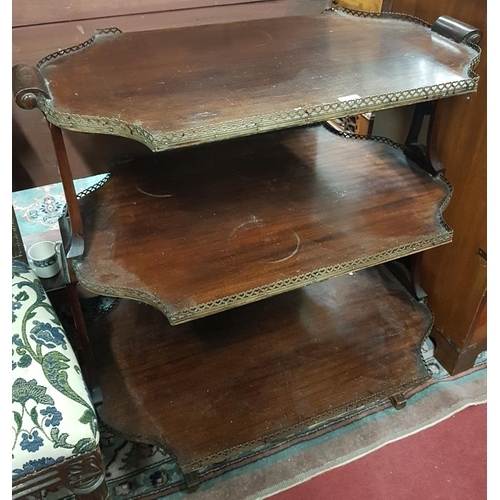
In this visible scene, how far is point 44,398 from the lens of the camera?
0.82 metres

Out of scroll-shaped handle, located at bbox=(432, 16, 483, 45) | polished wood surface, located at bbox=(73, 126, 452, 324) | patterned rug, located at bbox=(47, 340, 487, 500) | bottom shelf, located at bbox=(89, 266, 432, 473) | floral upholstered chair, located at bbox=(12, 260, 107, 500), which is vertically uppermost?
scroll-shaped handle, located at bbox=(432, 16, 483, 45)

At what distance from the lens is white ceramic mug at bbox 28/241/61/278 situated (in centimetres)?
127

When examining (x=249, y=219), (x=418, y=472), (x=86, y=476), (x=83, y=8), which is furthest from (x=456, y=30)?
(x=86, y=476)

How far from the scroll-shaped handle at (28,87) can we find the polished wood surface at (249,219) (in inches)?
11.3

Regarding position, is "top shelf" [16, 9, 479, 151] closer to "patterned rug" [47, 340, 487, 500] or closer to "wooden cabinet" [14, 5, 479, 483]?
"wooden cabinet" [14, 5, 479, 483]

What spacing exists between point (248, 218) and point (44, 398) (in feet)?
1.69

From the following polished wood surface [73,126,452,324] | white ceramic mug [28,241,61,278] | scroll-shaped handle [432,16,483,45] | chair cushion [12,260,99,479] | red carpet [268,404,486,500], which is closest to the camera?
chair cushion [12,260,99,479]

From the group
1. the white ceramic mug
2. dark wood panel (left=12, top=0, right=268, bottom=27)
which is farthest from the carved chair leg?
dark wood panel (left=12, top=0, right=268, bottom=27)

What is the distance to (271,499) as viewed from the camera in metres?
1.14

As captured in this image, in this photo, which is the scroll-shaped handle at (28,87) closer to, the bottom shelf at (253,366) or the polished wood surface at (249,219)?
the polished wood surface at (249,219)

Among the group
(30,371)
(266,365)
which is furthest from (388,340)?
(30,371)

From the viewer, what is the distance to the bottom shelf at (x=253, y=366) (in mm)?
1121

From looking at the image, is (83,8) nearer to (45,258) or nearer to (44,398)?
(45,258)

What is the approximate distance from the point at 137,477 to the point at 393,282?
0.85m
